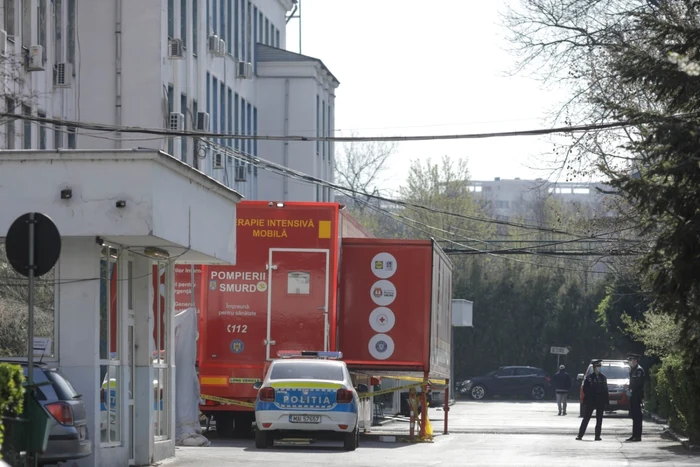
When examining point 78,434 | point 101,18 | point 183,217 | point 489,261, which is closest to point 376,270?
point 183,217

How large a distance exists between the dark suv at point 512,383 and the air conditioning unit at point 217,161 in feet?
84.2

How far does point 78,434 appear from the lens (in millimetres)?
14344

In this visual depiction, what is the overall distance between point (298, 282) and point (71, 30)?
1317 cm

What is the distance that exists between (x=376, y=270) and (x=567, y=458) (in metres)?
5.63

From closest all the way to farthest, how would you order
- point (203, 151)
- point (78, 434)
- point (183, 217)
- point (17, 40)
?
point (78, 434) → point (183, 217) → point (17, 40) → point (203, 151)

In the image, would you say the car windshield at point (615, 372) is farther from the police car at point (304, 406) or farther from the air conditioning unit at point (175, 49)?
the police car at point (304, 406)

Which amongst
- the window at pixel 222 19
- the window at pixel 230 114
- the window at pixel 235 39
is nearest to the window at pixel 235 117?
the window at pixel 230 114

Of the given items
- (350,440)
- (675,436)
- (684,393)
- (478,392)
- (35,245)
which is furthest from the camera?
(478,392)

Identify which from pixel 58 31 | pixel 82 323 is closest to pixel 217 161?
pixel 58 31

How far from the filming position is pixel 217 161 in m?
39.7

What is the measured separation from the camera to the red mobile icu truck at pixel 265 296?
23734 mm

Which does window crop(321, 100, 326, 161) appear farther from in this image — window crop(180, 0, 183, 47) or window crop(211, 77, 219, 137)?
window crop(180, 0, 183, 47)

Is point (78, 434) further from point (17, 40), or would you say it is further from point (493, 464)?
point (17, 40)

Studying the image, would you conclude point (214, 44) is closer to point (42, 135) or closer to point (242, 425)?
point (42, 135)
